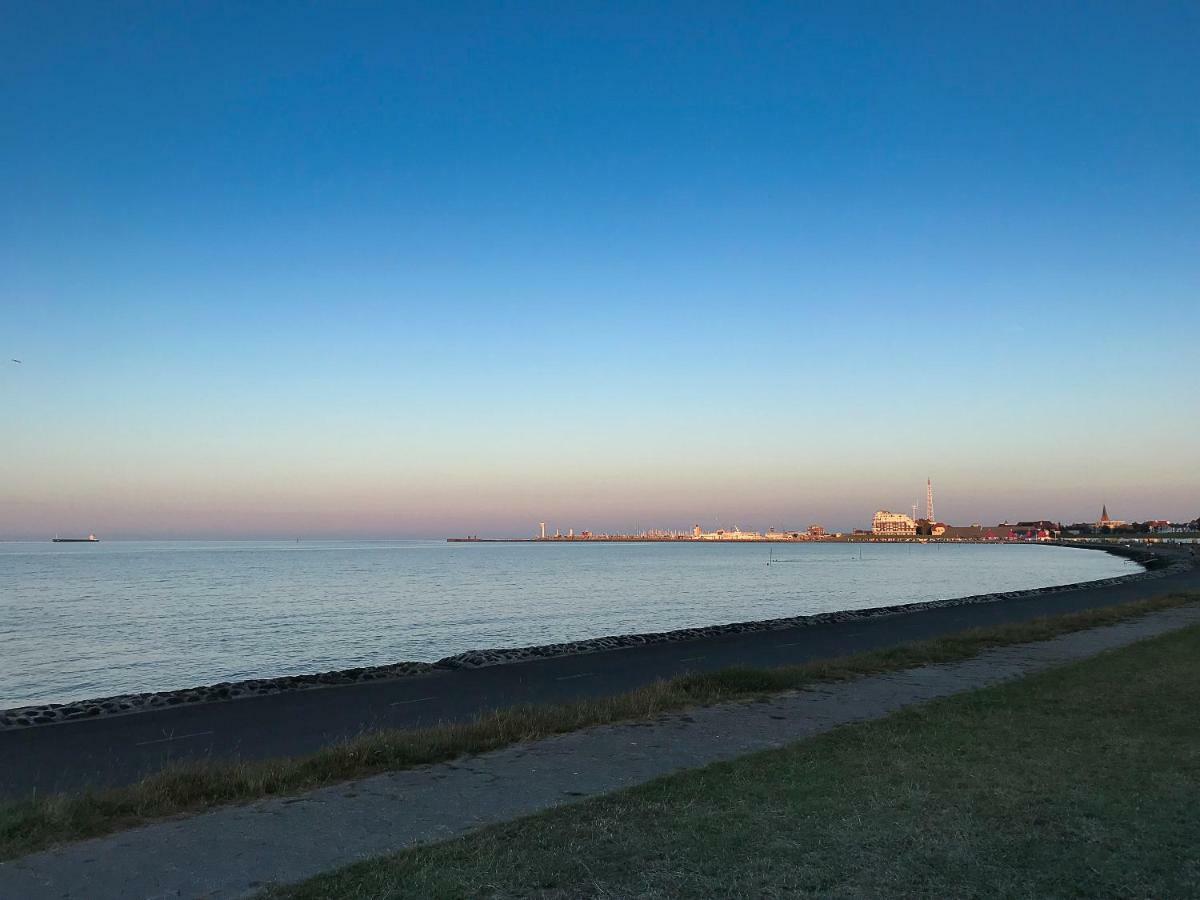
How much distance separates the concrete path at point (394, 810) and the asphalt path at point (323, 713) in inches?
126

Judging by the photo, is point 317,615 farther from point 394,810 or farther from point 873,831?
point 873,831

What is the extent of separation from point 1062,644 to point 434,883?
19.5m

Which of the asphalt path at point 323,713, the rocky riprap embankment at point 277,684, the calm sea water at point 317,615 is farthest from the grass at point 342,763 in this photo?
the calm sea water at point 317,615

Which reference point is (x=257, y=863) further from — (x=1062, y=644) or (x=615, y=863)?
(x=1062, y=644)

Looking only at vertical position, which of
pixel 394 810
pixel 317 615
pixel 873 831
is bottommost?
pixel 317 615

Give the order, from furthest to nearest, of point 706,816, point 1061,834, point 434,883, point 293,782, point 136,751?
point 136,751
point 293,782
point 706,816
point 1061,834
point 434,883

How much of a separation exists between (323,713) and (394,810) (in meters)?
7.52

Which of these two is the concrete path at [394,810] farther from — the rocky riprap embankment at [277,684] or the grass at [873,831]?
the rocky riprap embankment at [277,684]

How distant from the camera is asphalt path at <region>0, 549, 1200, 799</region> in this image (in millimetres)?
11500

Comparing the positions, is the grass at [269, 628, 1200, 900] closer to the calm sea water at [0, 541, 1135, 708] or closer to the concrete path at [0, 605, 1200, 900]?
the concrete path at [0, 605, 1200, 900]

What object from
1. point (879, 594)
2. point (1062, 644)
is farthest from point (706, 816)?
point (879, 594)

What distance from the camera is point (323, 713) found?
49.0ft

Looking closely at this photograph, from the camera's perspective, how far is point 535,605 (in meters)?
51.1

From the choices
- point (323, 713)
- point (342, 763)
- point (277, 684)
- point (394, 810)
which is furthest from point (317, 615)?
point (394, 810)
